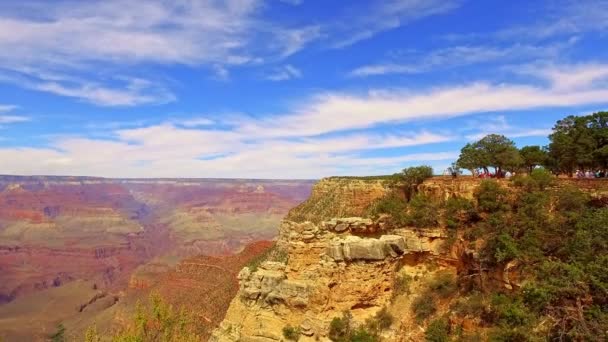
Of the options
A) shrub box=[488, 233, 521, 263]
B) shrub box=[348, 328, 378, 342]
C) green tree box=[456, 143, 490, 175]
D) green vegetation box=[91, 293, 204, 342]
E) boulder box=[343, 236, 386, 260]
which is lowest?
green vegetation box=[91, 293, 204, 342]

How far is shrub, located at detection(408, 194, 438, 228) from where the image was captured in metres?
26.9

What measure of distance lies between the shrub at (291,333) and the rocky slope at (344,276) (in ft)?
0.75

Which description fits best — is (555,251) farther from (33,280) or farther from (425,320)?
(33,280)

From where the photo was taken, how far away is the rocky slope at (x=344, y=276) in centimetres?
2486

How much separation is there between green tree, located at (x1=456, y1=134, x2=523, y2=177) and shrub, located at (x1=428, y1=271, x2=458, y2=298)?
598 inches

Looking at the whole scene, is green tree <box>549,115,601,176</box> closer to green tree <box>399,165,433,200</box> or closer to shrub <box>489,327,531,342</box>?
green tree <box>399,165,433,200</box>

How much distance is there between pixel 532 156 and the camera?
37438mm

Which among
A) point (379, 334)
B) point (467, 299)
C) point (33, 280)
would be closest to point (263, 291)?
point (379, 334)

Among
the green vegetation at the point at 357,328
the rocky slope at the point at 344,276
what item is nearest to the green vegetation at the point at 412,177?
the rocky slope at the point at 344,276

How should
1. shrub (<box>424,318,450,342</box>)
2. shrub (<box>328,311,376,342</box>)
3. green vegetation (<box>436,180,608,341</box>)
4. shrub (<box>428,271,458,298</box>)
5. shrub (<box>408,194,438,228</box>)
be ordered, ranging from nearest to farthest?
1. green vegetation (<box>436,180,608,341</box>)
2. shrub (<box>424,318,450,342</box>)
3. shrub (<box>328,311,376,342</box>)
4. shrub (<box>428,271,458,298</box>)
5. shrub (<box>408,194,438,228</box>)

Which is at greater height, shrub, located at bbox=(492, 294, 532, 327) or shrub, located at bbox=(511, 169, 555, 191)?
shrub, located at bbox=(511, 169, 555, 191)

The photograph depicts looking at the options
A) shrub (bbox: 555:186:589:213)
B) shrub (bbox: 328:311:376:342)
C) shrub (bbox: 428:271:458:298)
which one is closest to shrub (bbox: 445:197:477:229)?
shrub (bbox: 428:271:458:298)

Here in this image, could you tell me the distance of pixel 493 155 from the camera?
3738cm

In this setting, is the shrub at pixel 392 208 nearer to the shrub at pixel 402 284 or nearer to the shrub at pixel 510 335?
the shrub at pixel 402 284
